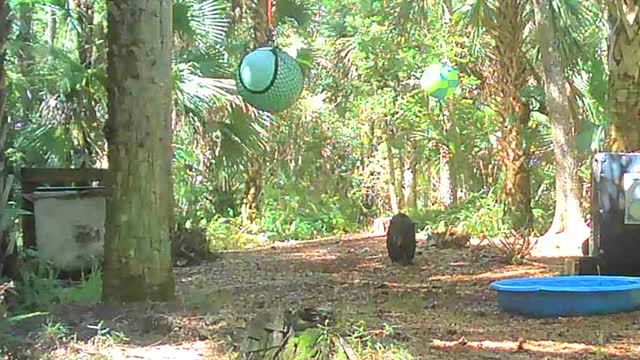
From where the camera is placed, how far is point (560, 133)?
8.66m

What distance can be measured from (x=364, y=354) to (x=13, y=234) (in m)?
2.31

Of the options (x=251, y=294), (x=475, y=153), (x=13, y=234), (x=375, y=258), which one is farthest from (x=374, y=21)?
(x=13, y=234)

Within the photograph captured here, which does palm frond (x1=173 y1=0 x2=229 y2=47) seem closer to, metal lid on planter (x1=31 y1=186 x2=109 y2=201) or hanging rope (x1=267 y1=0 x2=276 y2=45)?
hanging rope (x1=267 y1=0 x2=276 y2=45)

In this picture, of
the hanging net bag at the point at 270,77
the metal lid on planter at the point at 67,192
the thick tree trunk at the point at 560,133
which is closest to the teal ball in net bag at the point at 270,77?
the hanging net bag at the point at 270,77

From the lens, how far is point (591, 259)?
17.0 feet

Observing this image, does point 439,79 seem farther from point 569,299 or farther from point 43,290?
point 43,290

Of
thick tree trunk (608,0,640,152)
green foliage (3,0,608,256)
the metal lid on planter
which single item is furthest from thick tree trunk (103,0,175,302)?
thick tree trunk (608,0,640,152)

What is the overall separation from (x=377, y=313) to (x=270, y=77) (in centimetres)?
247

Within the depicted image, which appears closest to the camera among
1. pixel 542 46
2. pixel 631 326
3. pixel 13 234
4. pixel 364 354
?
pixel 364 354

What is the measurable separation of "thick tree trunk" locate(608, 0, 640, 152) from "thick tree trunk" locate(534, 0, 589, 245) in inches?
106

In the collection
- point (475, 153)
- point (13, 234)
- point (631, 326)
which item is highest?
point (475, 153)

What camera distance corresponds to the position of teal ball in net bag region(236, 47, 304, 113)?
6.25m

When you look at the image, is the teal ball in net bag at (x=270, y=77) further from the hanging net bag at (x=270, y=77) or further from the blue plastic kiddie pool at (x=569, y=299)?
the blue plastic kiddie pool at (x=569, y=299)

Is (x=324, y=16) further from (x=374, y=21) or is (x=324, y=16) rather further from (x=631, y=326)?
(x=631, y=326)
